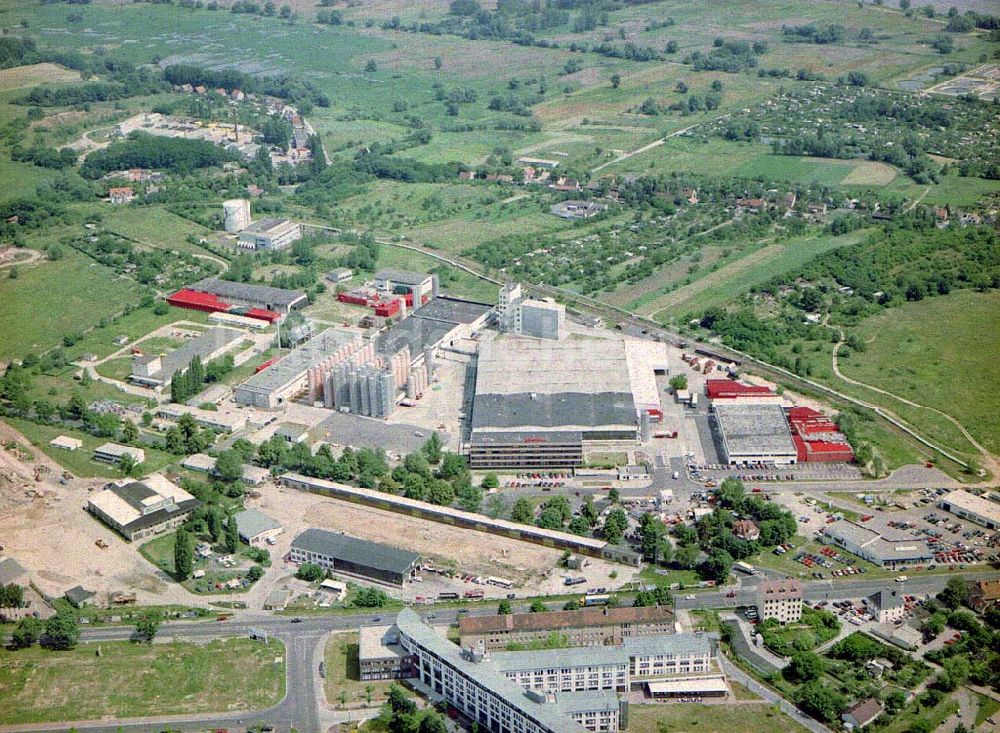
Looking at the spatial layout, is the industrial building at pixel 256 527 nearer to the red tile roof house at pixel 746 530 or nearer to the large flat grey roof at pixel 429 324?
the large flat grey roof at pixel 429 324

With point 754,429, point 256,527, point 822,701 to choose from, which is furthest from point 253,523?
point 822,701

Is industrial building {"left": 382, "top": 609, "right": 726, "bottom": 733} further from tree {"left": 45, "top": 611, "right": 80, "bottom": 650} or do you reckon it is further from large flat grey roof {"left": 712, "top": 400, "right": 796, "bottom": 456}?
large flat grey roof {"left": 712, "top": 400, "right": 796, "bottom": 456}

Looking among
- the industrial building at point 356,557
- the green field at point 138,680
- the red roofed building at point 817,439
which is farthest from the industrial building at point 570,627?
the red roofed building at point 817,439

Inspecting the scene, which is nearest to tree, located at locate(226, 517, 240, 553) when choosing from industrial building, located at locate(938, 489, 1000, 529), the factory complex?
the factory complex

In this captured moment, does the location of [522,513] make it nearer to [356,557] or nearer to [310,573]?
[356,557]

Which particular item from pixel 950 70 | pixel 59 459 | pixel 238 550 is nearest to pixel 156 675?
pixel 238 550

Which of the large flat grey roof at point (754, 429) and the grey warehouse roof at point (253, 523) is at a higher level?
the large flat grey roof at point (754, 429)
